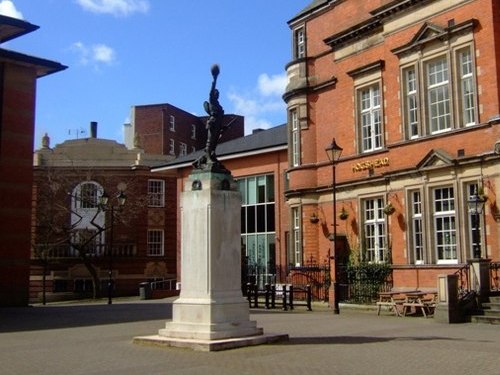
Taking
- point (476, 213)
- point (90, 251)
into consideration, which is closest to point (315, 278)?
point (476, 213)

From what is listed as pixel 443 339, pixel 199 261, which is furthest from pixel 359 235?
pixel 199 261

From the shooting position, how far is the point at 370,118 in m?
27.1

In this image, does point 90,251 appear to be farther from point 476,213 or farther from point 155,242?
point 476,213

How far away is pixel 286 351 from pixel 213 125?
16.2 feet

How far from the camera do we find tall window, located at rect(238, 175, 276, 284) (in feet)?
126

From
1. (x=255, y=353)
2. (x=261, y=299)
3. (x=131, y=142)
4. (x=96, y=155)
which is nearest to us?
(x=255, y=353)

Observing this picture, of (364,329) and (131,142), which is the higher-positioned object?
(131,142)

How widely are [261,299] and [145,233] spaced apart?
2277 cm

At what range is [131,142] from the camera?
67.9m

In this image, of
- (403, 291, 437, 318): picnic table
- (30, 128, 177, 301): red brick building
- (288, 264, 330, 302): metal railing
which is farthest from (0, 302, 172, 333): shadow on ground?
(30, 128, 177, 301): red brick building

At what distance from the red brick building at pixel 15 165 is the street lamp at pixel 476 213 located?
17.7m

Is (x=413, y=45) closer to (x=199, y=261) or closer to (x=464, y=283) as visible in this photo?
(x=464, y=283)

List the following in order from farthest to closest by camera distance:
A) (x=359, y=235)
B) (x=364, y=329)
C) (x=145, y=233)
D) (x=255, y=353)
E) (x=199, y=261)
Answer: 1. (x=145, y=233)
2. (x=359, y=235)
3. (x=364, y=329)
4. (x=199, y=261)
5. (x=255, y=353)

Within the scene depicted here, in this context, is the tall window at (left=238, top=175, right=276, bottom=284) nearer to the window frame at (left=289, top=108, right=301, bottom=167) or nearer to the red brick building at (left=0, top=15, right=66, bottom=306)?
the window frame at (left=289, top=108, right=301, bottom=167)
